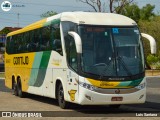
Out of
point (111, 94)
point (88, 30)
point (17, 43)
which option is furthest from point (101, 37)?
point (17, 43)

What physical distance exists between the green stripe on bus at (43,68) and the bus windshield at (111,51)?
3116mm

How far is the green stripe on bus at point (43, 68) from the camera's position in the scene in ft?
59.4

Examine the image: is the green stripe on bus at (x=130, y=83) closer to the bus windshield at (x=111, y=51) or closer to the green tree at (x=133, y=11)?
the bus windshield at (x=111, y=51)

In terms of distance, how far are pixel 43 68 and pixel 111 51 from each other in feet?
14.5

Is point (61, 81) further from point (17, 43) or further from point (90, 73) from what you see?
point (17, 43)

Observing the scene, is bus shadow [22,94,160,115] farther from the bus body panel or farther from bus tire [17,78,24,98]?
bus tire [17,78,24,98]

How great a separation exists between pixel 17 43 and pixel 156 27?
38.6 metres

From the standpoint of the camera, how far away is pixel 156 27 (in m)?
59.5

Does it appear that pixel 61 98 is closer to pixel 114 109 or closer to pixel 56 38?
pixel 114 109

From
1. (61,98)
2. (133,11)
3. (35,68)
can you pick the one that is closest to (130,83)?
(61,98)

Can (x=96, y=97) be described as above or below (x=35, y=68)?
below

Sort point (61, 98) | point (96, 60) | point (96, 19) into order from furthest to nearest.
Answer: point (61, 98) → point (96, 19) → point (96, 60)

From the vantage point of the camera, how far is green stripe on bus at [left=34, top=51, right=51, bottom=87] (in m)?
18.1

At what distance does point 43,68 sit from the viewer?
1866 cm
